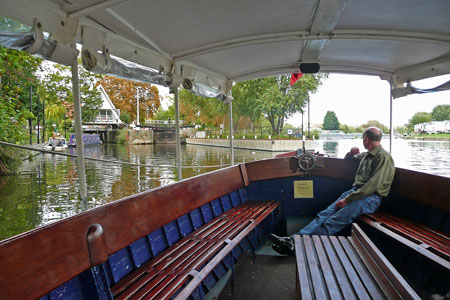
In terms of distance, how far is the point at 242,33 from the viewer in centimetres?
333

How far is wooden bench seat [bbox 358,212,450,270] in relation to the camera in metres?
2.01

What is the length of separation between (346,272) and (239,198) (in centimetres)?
216

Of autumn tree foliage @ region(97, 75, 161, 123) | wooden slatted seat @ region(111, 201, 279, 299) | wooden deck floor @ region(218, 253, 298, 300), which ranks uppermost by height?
autumn tree foliage @ region(97, 75, 161, 123)

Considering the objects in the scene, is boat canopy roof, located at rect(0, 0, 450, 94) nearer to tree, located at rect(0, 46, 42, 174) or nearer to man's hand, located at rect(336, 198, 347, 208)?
man's hand, located at rect(336, 198, 347, 208)

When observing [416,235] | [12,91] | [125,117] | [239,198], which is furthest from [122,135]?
[416,235]

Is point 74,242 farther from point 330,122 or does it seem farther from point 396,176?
point 330,122

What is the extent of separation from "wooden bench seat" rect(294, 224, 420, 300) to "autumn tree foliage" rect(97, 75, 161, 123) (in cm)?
4625

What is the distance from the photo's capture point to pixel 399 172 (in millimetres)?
3168

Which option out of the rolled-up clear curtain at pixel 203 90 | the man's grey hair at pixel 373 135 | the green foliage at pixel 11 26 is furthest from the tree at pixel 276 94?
the green foliage at pixel 11 26

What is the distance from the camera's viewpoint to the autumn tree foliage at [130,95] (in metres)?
46.5

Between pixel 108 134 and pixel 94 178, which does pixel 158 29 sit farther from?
pixel 108 134

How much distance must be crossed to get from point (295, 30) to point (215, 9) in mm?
1041

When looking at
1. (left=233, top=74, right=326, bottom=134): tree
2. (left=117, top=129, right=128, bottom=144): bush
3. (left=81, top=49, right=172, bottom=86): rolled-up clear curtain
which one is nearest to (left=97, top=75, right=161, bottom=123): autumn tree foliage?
(left=117, top=129, right=128, bottom=144): bush

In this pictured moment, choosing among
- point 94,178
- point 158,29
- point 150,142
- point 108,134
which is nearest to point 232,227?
point 158,29
